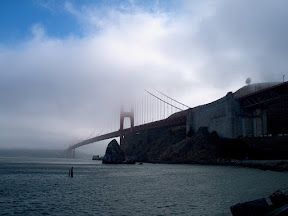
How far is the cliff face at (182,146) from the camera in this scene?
181 ft

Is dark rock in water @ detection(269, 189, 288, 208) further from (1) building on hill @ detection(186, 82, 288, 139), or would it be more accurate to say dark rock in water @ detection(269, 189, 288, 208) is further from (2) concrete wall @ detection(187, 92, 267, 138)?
(2) concrete wall @ detection(187, 92, 267, 138)

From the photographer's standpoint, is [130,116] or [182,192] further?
[130,116]

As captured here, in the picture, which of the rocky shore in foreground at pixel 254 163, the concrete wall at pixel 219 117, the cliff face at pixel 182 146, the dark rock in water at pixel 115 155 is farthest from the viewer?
the dark rock in water at pixel 115 155

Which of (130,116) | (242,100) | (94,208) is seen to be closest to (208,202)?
(94,208)

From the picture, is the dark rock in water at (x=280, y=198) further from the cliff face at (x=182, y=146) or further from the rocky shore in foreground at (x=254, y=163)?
the cliff face at (x=182, y=146)

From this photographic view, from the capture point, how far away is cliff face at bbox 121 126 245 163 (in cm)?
5516

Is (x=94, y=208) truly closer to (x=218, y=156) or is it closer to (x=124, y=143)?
(x=218, y=156)

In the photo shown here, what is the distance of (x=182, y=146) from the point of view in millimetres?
65500

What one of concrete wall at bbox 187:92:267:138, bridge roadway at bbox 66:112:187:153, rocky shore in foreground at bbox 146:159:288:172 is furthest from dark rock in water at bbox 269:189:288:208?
bridge roadway at bbox 66:112:187:153

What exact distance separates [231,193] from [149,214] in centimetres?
783

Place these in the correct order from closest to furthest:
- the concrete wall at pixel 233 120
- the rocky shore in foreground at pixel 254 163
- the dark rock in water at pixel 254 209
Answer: the dark rock in water at pixel 254 209, the rocky shore in foreground at pixel 254 163, the concrete wall at pixel 233 120

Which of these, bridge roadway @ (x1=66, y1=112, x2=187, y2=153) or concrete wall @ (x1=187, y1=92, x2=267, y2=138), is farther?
bridge roadway @ (x1=66, y1=112, x2=187, y2=153)

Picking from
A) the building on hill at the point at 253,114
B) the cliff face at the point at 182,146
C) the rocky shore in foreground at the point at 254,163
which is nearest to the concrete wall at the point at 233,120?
the building on hill at the point at 253,114

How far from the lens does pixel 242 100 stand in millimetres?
57406
